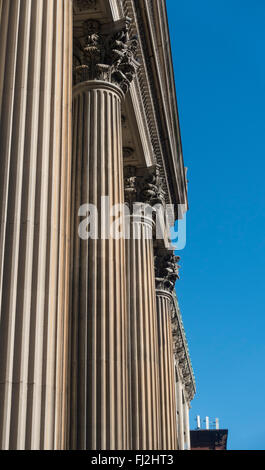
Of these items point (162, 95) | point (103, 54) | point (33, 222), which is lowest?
point (33, 222)

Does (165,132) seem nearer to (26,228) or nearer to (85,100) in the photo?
(85,100)

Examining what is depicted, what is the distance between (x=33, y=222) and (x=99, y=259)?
27.9 ft

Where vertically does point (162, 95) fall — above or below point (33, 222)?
above

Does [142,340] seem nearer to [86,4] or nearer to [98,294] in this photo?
[98,294]

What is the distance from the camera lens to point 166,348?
127 feet

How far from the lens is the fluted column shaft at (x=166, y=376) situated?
1395 inches

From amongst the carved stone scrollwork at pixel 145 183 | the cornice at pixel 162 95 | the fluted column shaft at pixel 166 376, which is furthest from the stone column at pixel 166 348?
the carved stone scrollwork at pixel 145 183

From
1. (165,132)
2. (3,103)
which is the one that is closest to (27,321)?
(3,103)

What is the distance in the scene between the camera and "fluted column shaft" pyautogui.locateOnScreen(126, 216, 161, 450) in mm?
28188

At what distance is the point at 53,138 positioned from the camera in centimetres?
1404

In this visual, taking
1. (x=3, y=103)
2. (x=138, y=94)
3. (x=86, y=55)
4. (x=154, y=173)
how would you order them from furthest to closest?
(x=154, y=173) → (x=138, y=94) → (x=86, y=55) → (x=3, y=103)

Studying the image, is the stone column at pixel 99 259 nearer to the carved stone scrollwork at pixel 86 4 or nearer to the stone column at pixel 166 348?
the carved stone scrollwork at pixel 86 4

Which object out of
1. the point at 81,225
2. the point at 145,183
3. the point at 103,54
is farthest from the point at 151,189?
the point at 81,225
